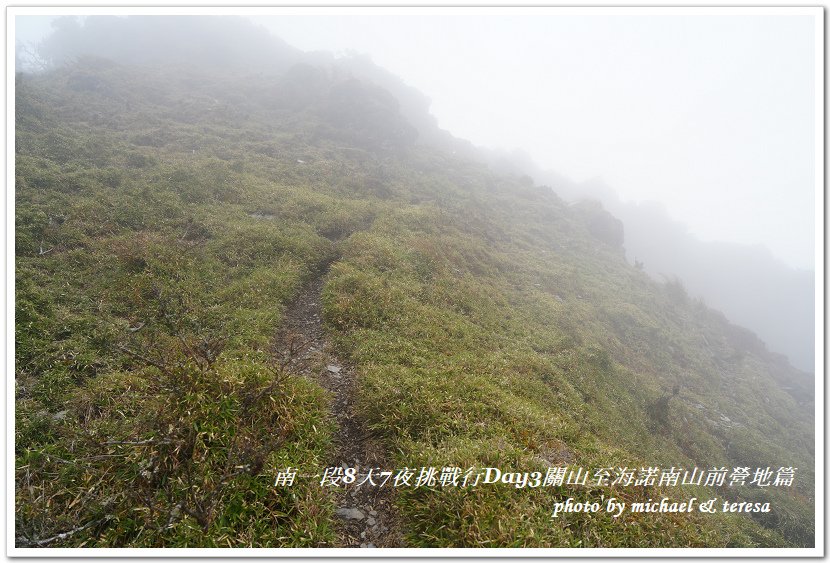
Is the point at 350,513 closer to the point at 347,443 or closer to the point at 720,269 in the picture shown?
the point at 347,443

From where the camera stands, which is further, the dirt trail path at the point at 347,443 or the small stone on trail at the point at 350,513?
the small stone on trail at the point at 350,513

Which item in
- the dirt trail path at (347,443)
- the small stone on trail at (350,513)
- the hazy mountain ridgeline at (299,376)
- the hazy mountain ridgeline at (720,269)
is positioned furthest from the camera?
the hazy mountain ridgeline at (720,269)

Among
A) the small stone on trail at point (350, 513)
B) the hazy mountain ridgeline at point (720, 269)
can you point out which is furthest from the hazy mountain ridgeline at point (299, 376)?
the hazy mountain ridgeline at point (720, 269)

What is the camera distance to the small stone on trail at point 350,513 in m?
6.76

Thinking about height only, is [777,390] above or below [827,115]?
below

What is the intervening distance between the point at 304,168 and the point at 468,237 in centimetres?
1781

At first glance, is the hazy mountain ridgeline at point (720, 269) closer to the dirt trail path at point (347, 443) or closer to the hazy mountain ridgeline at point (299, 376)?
the hazy mountain ridgeline at point (299, 376)

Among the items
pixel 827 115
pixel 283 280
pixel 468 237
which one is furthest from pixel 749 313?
pixel 283 280

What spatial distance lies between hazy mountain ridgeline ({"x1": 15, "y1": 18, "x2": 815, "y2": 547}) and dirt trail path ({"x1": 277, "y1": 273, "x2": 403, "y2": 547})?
317 mm

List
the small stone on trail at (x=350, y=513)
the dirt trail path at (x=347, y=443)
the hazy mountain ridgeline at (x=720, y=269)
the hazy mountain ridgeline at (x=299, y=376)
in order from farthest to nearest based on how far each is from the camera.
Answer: the hazy mountain ridgeline at (x=720, y=269) → the small stone on trail at (x=350, y=513) → the dirt trail path at (x=347, y=443) → the hazy mountain ridgeline at (x=299, y=376)

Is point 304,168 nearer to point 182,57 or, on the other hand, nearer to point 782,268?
point 182,57

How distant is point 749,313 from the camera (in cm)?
9044

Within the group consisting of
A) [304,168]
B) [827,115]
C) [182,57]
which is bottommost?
[304,168]

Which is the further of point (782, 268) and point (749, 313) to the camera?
point (782, 268)
